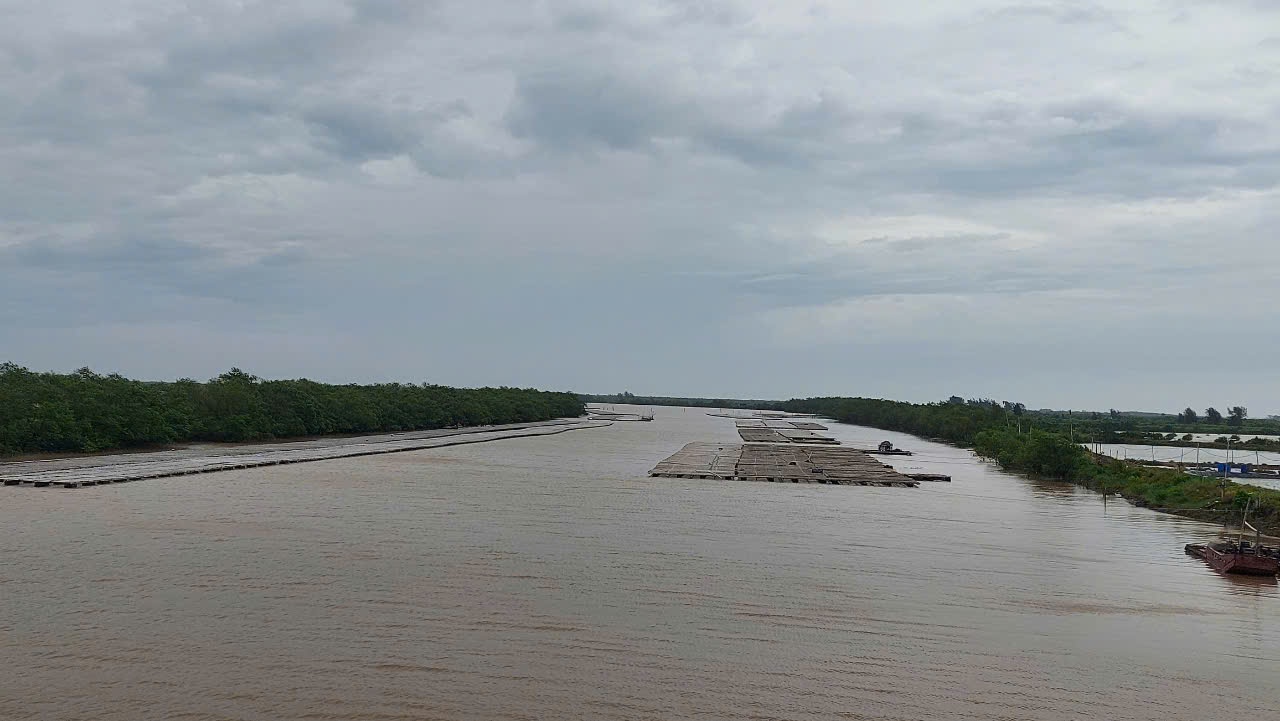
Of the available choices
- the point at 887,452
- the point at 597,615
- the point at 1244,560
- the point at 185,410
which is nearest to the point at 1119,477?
the point at 1244,560

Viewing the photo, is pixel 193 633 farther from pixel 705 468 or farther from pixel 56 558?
pixel 705 468

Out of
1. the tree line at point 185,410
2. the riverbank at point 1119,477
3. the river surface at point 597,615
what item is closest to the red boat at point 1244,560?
the river surface at point 597,615

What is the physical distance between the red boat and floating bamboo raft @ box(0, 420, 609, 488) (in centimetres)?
2833

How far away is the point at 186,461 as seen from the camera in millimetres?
38406

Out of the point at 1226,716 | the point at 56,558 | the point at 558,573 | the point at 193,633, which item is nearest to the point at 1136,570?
the point at 1226,716

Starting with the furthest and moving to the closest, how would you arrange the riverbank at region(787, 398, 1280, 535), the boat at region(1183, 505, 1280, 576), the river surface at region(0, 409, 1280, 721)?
the riverbank at region(787, 398, 1280, 535) < the boat at region(1183, 505, 1280, 576) < the river surface at region(0, 409, 1280, 721)

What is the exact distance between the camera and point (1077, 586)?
1855cm

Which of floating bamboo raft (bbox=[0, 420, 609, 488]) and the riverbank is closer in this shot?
the riverbank

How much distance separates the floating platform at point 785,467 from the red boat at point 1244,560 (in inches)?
692

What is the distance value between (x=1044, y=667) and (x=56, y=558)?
16.0 m

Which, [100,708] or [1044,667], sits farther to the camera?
[1044,667]

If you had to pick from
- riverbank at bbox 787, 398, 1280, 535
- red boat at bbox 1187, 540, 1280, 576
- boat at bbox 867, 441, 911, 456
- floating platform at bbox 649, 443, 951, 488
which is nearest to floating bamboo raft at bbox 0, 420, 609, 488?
floating platform at bbox 649, 443, 951, 488

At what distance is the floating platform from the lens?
39.6 metres

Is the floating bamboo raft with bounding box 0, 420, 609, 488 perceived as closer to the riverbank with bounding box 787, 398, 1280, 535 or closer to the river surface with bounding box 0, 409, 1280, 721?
the river surface with bounding box 0, 409, 1280, 721
